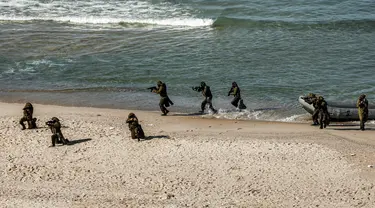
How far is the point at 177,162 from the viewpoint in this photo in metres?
20.4

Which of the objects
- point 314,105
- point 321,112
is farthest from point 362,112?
point 314,105

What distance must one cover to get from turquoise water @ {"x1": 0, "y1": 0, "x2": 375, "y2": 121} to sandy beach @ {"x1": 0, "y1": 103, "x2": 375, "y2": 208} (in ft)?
10.7

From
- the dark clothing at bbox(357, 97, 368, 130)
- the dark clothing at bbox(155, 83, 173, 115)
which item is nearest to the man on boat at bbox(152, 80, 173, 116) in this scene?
the dark clothing at bbox(155, 83, 173, 115)

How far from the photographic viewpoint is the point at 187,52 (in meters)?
34.1

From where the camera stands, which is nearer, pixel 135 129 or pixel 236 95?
pixel 135 129

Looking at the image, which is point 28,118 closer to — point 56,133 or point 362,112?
point 56,133

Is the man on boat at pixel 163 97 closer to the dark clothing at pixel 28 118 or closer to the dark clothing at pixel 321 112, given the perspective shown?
the dark clothing at pixel 28 118

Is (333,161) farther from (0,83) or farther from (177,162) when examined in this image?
Result: (0,83)

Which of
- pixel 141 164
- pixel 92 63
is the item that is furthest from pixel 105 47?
pixel 141 164

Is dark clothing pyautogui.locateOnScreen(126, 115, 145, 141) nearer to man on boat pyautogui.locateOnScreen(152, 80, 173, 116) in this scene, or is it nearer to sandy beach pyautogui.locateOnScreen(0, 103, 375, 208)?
sandy beach pyautogui.locateOnScreen(0, 103, 375, 208)

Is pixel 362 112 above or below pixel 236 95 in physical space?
below

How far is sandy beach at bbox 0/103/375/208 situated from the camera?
18469mm

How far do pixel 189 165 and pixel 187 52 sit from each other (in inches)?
571

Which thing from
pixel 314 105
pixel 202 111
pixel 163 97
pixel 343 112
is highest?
pixel 163 97
